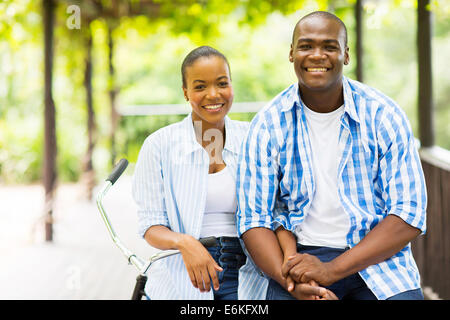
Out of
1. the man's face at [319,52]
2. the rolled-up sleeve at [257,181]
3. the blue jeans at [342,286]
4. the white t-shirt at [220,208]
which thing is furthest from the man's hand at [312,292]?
the man's face at [319,52]

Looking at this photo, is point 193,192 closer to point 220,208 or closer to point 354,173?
point 220,208

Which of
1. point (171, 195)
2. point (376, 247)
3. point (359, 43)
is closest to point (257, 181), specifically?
point (171, 195)

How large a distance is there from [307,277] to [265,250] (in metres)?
0.16

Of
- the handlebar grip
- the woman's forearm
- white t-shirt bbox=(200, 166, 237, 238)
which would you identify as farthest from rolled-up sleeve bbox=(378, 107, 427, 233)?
the handlebar grip

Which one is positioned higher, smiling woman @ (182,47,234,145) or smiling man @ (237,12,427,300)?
smiling woman @ (182,47,234,145)

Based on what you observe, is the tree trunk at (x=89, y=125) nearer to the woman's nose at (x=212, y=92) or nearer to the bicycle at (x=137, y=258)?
the woman's nose at (x=212, y=92)

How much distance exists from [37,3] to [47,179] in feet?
5.14

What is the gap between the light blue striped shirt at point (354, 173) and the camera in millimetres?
1651

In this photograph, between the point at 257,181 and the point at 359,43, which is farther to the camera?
the point at 359,43

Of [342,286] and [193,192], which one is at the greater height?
[193,192]

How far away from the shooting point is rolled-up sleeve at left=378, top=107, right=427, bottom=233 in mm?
1638

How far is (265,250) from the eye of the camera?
5.55 ft

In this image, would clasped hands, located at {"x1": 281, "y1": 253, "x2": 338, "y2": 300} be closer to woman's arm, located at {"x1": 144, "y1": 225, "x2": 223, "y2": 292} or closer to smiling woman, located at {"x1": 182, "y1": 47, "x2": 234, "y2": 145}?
woman's arm, located at {"x1": 144, "y1": 225, "x2": 223, "y2": 292}

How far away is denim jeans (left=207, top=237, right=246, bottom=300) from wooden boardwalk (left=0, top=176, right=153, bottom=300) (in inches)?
68.5
